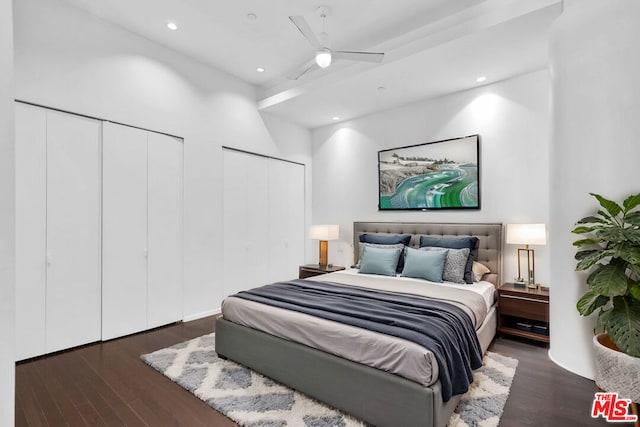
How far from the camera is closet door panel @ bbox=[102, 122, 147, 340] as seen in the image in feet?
11.0

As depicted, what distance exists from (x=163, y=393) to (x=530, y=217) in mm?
3969

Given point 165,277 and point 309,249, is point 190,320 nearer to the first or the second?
point 165,277

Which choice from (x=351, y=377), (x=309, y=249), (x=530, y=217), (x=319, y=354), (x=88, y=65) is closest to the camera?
(x=351, y=377)

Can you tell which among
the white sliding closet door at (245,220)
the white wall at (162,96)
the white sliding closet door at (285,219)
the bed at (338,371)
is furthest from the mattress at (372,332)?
the white sliding closet door at (285,219)

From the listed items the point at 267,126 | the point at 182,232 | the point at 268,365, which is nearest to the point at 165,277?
the point at 182,232

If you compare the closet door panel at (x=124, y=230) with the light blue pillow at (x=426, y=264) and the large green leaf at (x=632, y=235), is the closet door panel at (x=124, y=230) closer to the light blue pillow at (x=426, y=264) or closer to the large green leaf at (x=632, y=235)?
the light blue pillow at (x=426, y=264)

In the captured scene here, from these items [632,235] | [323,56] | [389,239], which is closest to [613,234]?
[632,235]

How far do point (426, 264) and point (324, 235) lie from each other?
1814 millimetres

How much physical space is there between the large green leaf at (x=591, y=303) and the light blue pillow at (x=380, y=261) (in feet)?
6.37

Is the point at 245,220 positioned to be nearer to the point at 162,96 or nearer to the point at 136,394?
the point at 162,96

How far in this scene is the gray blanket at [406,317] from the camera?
196 centimetres

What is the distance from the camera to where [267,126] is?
5.07 metres

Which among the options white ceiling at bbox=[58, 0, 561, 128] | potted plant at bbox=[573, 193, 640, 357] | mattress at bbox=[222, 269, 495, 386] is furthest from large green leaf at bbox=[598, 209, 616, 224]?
white ceiling at bbox=[58, 0, 561, 128]

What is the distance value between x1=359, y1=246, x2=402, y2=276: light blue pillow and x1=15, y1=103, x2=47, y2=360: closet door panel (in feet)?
10.8
